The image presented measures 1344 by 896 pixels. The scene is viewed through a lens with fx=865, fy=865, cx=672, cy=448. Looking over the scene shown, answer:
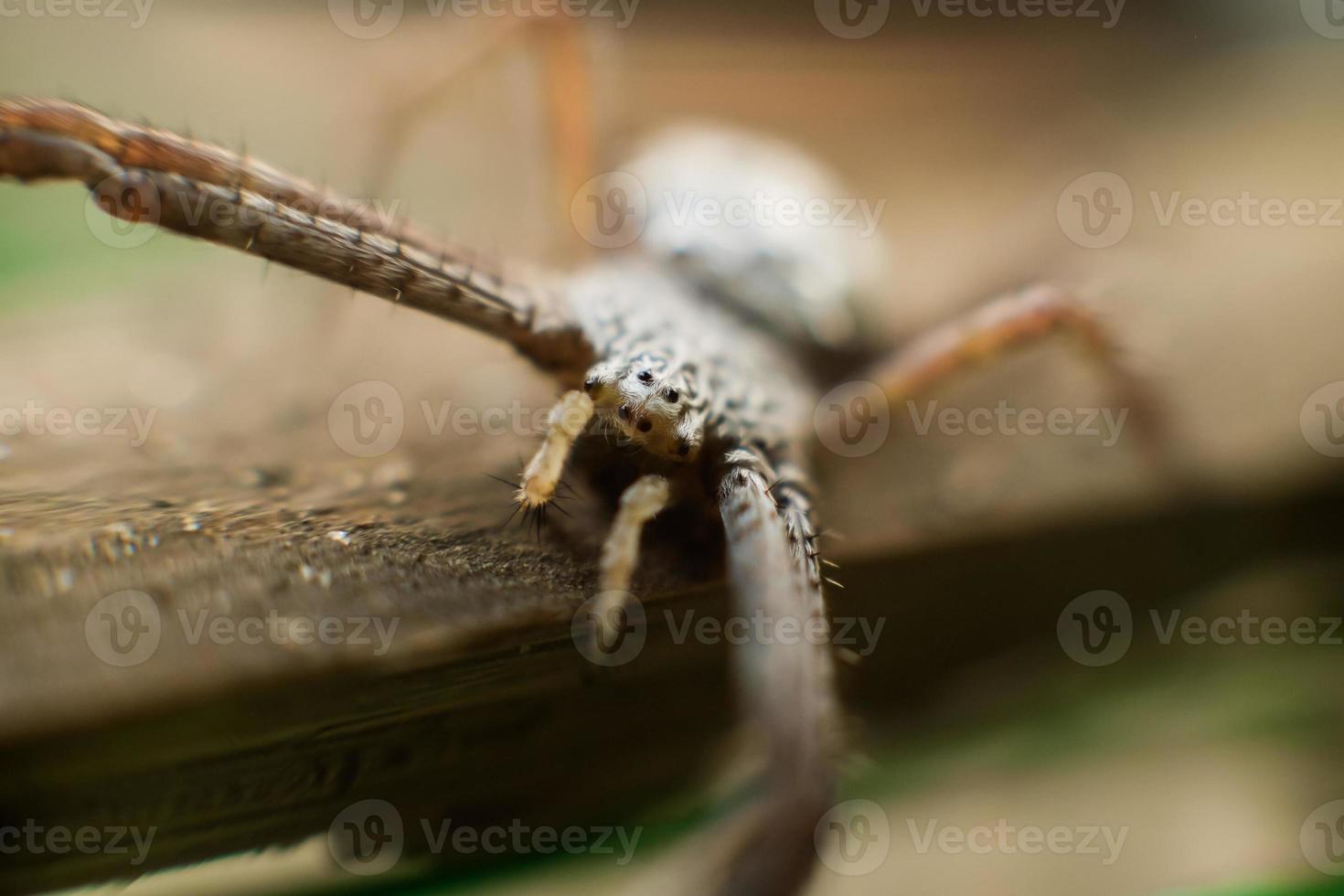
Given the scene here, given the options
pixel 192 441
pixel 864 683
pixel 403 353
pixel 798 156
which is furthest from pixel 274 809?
pixel 798 156

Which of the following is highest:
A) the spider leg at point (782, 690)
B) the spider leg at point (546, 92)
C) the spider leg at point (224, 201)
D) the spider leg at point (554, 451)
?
the spider leg at point (546, 92)

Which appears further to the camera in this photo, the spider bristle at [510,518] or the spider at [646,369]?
the spider bristle at [510,518]

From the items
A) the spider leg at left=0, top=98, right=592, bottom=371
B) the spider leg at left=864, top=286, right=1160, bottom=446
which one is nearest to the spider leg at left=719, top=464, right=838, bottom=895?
the spider leg at left=0, top=98, right=592, bottom=371

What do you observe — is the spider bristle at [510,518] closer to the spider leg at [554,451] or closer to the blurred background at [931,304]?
the spider leg at [554,451]

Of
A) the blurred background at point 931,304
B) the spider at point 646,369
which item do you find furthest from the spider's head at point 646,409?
the blurred background at point 931,304

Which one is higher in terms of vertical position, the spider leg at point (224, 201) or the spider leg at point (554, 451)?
the spider leg at point (224, 201)

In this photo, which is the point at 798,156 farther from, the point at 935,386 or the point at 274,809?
the point at 274,809
